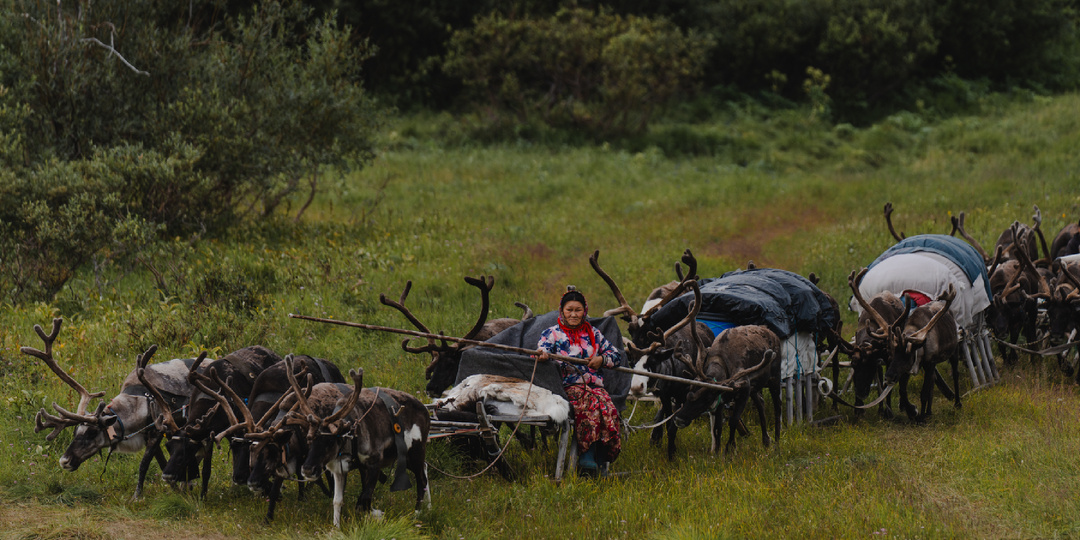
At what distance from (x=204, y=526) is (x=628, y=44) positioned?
79.0 feet

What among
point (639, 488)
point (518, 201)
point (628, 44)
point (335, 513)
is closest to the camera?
point (335, 513)

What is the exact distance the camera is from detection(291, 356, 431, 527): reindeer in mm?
7695

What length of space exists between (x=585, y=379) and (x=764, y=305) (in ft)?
9.20

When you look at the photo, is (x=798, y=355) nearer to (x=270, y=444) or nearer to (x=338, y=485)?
(x=338, y=485)

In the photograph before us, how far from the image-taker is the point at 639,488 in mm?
9273

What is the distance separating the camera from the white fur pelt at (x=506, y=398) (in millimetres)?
8984

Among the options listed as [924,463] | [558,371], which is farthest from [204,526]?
[924,463]

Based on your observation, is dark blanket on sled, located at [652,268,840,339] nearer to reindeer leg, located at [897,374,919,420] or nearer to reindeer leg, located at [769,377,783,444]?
reindeer leg, located at [769,377,783,444]

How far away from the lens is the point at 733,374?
33.7 ft

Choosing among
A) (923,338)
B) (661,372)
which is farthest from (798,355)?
A: (661,372)

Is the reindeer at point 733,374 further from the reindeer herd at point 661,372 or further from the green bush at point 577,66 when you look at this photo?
the green bush at point 577,66

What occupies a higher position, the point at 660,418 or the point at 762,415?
the point at 762,415

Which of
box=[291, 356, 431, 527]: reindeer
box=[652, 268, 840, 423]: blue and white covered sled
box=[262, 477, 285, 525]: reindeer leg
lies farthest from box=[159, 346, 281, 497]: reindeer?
box=[652, 268, 840, 423]: blue and white covered sled

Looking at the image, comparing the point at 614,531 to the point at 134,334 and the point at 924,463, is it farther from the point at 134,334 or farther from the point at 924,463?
the point at 134,334
